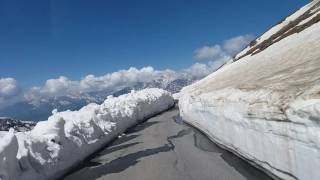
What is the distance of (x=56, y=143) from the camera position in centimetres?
1694

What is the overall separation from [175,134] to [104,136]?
4.33 m

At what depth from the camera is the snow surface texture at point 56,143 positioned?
13734 millimetres

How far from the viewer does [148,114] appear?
144 feet

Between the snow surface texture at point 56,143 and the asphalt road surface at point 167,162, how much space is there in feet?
2.19

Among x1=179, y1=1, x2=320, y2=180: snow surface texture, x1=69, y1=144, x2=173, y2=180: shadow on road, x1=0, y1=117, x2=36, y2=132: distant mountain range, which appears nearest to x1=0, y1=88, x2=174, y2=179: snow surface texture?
x1=69, y1=144, x2=173, y2=180: shadow on road

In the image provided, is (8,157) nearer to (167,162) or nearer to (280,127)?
(167,162)

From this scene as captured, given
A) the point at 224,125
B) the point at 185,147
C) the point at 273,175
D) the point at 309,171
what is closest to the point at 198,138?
the point at 185,147

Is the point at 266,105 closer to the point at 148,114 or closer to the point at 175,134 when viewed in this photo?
the point at 175,134

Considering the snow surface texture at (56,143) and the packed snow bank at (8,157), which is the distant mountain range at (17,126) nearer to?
the snow surface texture at (56,143)

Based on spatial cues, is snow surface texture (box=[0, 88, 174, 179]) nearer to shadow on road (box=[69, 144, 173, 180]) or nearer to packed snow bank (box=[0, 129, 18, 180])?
packed snow bank (box=[0, 129, 18, 180])

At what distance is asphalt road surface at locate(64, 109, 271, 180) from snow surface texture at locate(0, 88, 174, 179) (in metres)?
0.67

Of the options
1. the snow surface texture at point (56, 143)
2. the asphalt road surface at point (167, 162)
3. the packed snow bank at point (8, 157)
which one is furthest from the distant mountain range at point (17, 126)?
the packed snow bank at point (8, 157)

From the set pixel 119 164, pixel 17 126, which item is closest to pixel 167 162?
pixel 119 164

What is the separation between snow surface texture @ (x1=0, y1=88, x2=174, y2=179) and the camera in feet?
45.1
